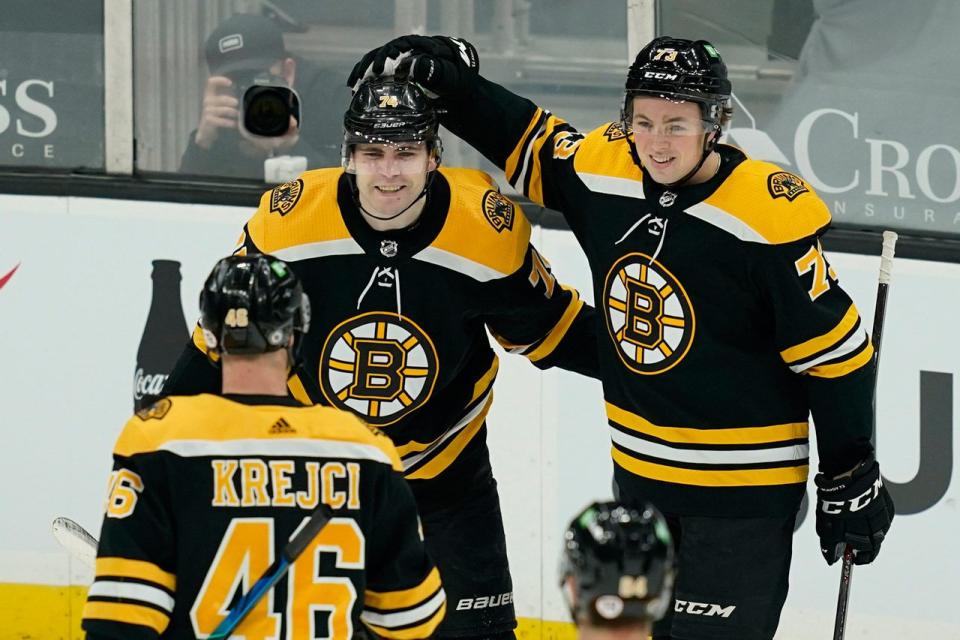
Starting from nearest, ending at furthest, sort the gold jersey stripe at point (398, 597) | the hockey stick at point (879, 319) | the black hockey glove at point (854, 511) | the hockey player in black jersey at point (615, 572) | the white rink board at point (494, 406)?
1. the hockey player in black jersey at point (615, 572)
2. the gold jersey stripe at point (398, 597)
3. the black hockey glove at point (854, 511)
4. the hockey stick at point (879, 319)
5. the white rink board at point (494, 406)

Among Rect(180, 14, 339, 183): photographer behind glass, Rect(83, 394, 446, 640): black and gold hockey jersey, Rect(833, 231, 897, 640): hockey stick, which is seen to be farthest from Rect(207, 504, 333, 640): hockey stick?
Rect(180, 14, 339, 183): photographer behind glass

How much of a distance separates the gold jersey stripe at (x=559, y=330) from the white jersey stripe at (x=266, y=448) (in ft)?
3.52

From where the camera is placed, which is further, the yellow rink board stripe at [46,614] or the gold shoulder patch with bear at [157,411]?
the yellow rink board stripe at [46,614]

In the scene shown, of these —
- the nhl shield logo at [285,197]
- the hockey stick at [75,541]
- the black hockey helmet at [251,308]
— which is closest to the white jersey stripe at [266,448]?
the black hockey helmet at [251,308]

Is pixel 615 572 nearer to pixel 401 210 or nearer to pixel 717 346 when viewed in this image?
pixel 717 346

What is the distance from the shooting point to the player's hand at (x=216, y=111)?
4.33m

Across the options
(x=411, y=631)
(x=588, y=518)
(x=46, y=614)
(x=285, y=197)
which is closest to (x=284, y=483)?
(x=411, y=631)

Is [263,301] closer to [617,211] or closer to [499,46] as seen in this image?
[617,211]

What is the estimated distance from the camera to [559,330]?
323 cm

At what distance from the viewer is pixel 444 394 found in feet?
10.3

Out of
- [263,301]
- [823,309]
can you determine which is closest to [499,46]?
[823,309]

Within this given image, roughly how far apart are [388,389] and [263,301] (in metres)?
0.81

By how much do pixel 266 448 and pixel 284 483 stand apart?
0.05 metres

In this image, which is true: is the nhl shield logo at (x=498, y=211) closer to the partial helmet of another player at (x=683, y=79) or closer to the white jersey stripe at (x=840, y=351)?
the partial helmet of another player at (x=683, y=79)
